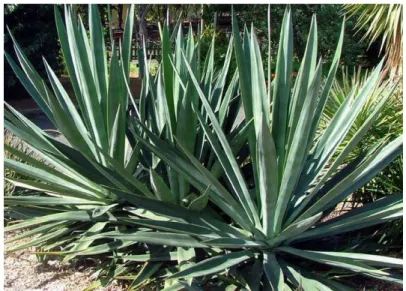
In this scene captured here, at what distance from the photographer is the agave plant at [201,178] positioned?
287 cm

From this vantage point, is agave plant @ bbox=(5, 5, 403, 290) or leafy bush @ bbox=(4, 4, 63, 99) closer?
agave plant @ bbox=(5, 5, 403, 290)

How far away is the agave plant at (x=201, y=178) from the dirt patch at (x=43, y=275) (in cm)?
16

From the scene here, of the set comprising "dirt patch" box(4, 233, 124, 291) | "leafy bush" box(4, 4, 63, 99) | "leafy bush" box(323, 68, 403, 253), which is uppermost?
"leafy bush" box(323, 68, 403, 253)

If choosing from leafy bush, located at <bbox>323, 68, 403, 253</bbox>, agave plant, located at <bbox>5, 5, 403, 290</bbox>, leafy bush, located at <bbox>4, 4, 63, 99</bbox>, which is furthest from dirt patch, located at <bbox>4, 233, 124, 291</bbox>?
leafy bush, located at <bbox>4, 4, 63, 99</bbox>

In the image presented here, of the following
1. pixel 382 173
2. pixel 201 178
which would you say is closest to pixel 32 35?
pixel 382 173

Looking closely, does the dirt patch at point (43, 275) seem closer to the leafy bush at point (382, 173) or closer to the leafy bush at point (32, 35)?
the leafy bush at point (382, 173)

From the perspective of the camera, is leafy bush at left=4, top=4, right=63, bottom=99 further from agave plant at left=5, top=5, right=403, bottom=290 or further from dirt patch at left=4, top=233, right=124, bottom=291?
agave plant at left=5, top=5, right=403, bottom=290

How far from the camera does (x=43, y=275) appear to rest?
360 centimetres

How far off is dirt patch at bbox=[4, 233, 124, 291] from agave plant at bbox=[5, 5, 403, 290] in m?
0.16

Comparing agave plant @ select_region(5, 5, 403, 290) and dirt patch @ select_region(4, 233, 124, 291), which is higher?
agave plant @ select_region(5, 5, 403, 290)

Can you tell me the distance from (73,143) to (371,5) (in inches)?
227

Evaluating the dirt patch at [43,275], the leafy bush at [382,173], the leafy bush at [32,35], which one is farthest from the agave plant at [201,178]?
the leafy bush at [32,35]

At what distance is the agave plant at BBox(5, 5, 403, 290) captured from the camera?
2.87 m

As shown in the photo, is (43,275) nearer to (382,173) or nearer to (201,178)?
(201,178)
